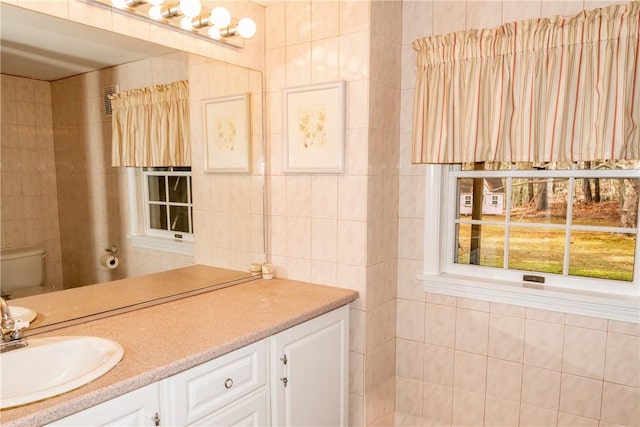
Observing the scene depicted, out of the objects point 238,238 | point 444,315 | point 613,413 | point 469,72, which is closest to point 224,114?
point 238,238

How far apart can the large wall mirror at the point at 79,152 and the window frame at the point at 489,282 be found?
1.16 m

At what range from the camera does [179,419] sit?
132cm

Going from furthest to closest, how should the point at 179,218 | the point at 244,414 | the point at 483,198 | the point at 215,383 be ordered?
the point at 483,198 → the point at 179,218 → the point at 244,414 → the point at 215,383

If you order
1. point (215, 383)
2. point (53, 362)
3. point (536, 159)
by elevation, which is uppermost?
point (536, 159)

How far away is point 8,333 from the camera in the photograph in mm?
1282

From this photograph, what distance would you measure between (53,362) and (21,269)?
37cm

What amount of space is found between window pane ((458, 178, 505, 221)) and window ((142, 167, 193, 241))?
4.57 ft

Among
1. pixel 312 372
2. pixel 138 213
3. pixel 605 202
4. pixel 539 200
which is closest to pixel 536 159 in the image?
pixel 539 200

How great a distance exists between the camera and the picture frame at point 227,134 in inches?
82.0

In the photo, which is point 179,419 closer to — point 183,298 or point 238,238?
point 183,298

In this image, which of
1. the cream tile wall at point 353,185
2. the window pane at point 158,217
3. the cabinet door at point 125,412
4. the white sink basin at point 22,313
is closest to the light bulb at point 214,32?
the cream tile wall at point 353,185

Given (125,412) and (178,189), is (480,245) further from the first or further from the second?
(125,412)

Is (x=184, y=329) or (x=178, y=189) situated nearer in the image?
(x=184, y=329)

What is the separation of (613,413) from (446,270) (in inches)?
36.7
